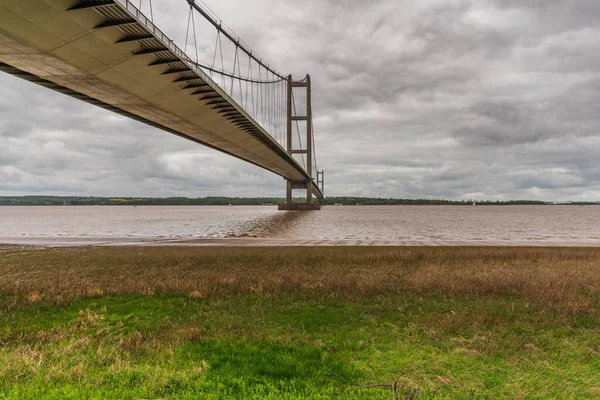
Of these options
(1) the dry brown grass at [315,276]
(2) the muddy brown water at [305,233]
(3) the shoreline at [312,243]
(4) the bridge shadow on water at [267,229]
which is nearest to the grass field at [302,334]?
(1) the dry brown grass at [315,276]

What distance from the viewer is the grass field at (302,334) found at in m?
4.74

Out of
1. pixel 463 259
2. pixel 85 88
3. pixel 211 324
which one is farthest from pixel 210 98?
pixel 211 324

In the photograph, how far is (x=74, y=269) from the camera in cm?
1510

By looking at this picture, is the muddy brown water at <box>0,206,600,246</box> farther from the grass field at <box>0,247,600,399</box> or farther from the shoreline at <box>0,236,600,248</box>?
the grass field at <box>0,247,600,399</box>

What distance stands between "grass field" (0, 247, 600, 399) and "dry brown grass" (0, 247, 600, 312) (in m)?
0.10

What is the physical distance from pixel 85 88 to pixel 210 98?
9609 millimetres

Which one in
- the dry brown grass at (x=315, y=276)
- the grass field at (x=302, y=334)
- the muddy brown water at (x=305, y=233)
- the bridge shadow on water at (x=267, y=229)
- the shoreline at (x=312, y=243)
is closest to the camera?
the grass field at (x=302, y=334)

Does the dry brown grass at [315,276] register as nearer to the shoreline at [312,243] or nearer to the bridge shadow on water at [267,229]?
the shoreline at [312,243]

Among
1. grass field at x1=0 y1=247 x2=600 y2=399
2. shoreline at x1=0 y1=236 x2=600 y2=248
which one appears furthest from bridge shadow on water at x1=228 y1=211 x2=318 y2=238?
grass field at x1=0 y1=247 x2=600 y2=399

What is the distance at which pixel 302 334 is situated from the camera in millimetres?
6898

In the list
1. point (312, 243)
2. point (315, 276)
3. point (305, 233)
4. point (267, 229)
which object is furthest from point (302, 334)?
point (267, 229)

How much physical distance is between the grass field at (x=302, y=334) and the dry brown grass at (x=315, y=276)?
0.31ft

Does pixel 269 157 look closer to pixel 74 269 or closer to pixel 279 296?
pixel 74 269

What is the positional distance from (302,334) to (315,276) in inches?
224
